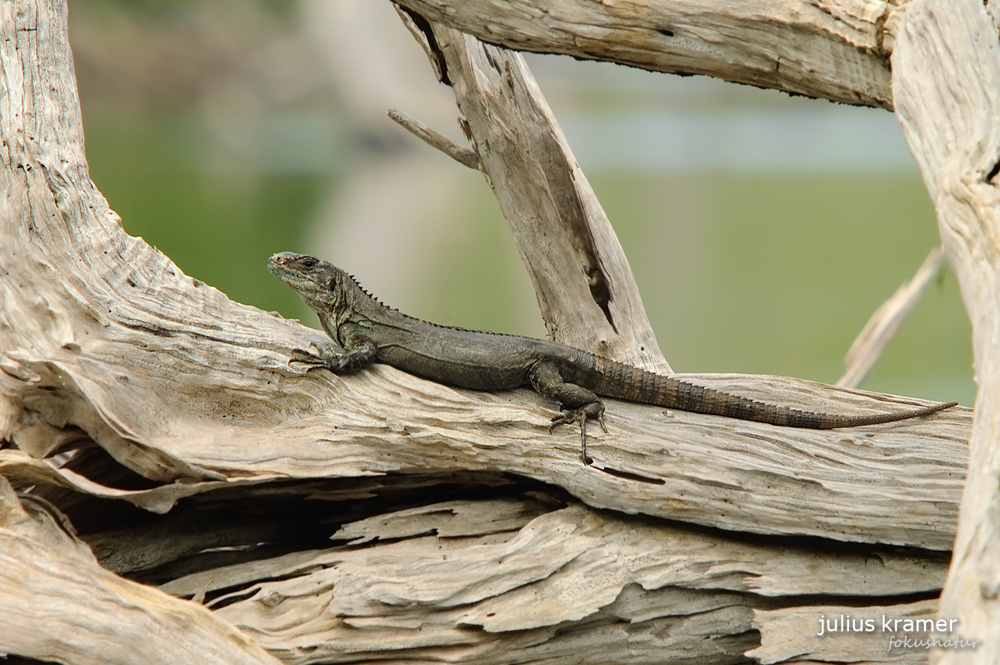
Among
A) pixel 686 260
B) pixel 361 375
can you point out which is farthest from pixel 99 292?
pixel 686 260

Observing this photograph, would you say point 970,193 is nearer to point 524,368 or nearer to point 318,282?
point 524,368

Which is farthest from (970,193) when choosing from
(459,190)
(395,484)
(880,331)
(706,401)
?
(459,190)

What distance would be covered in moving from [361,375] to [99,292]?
4.86 feet

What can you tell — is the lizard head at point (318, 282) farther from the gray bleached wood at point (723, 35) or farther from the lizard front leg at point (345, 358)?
the gray bleached wood at point (723, 35)

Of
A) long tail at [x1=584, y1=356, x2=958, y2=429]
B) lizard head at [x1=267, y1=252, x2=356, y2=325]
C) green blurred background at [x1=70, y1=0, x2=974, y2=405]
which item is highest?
green blurred background at [x1=70, y1=0, x2=974, y2=405]

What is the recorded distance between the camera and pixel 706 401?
517cm

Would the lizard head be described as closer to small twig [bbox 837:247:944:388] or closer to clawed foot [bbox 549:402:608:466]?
clawed foot [bbox 549:402:608:466]

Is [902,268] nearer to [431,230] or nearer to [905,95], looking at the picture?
[431,230]

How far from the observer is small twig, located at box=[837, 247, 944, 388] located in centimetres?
784

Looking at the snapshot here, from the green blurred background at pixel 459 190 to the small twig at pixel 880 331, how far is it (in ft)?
5.77

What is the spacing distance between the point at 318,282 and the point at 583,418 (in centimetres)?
202

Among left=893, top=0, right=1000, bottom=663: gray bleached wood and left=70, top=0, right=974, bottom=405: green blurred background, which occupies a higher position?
left=70, top=0, right=974, bottom=405: green blurred background

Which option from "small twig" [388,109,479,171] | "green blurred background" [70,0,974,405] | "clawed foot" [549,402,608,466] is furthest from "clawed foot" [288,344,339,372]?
"green blurred background" [70,0,974,405]

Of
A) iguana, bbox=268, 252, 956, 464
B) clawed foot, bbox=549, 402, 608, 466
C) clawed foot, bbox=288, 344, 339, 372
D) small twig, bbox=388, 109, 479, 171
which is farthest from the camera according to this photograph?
small twig, bbox=388, 109, 479, 171
